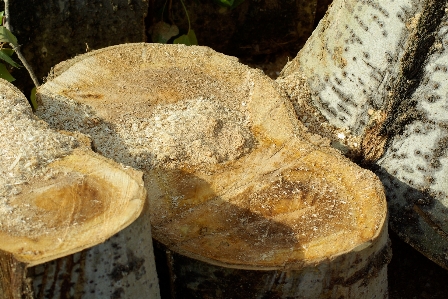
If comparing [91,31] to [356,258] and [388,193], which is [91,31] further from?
[356,258]

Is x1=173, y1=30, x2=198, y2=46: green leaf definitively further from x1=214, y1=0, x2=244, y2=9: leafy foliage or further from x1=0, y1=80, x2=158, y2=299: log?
x1=0, y1=80, x2=158, y2=299: log

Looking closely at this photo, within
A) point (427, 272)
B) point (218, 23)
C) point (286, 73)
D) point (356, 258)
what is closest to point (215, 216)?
point (356, 258)

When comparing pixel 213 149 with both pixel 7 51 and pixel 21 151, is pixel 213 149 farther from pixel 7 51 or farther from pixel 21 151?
pixel 7 51

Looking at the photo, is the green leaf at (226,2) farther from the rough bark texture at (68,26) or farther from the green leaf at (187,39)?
the rough bark texture at (68,26)

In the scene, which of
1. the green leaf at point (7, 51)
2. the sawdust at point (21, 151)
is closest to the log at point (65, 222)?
the sawdust at point (21, 151)

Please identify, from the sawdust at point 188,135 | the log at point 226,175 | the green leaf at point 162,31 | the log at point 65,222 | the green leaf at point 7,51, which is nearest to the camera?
the log at point 65,222

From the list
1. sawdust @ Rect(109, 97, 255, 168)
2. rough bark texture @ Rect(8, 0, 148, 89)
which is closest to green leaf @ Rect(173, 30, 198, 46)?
rough bark texture @ Rect(8, 0, 148, 89)
